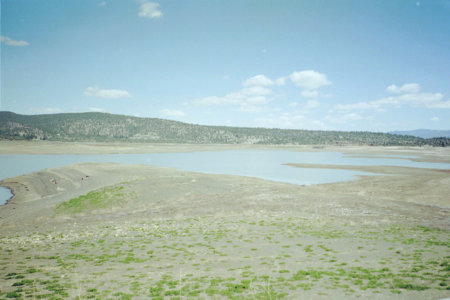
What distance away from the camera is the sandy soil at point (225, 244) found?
1027cm

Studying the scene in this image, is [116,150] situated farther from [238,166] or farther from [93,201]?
[93,201]

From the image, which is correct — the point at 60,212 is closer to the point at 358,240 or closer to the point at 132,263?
the point at 132,263

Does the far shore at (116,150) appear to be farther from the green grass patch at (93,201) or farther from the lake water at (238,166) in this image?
the green grass patch at (93,201)

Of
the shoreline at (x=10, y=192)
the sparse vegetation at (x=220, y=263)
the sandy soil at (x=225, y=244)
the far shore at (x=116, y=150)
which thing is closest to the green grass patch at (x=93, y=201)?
the sandy soil at (x=225, y=244)

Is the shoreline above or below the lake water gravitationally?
below

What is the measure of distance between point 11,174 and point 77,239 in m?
44.4

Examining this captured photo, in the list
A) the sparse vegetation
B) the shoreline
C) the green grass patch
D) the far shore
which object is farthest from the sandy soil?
the far shore

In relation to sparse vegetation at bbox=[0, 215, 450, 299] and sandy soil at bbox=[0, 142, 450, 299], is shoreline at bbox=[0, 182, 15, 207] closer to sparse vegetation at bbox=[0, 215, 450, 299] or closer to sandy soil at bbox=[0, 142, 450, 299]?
sandy soil at bbox=[0, 142, 450, 299]

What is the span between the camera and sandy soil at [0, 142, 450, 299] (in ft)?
33.7

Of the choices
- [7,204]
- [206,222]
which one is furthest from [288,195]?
[7,204]

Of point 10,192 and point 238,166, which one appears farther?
point 238,166

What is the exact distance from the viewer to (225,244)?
53.4ft

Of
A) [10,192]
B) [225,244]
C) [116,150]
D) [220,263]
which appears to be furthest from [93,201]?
[116,150]

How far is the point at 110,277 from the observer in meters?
11.5
